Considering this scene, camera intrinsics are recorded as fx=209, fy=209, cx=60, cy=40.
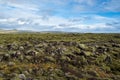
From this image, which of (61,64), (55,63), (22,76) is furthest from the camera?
(55,63)

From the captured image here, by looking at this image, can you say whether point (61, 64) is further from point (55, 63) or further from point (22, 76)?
point (22, 76)

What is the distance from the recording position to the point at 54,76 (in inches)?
1284

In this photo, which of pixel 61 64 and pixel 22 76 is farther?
pixel 61 64

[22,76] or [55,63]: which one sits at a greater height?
[55,63]

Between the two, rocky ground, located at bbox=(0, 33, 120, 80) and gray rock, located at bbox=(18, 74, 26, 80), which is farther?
rocky ground, located at bbox=(0, 33, 120, 80)

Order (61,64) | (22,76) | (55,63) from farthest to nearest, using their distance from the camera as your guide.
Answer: (55,63) < (61,64) < (22,76)

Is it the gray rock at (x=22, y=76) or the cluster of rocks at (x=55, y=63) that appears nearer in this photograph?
the gray rock at (x=22, y=76)

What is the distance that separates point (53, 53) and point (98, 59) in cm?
966

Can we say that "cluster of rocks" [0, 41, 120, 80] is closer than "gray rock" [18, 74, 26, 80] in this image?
No

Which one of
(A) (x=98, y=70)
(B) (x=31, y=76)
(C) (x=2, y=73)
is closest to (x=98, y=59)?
(A) (x=98, y=70)

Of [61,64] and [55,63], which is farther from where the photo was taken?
[55,63]

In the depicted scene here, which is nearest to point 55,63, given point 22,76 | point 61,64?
point 61,64

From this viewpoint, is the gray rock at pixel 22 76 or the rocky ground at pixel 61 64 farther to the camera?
the rocky ground at pixel 61 64

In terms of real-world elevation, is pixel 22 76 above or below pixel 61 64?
below
